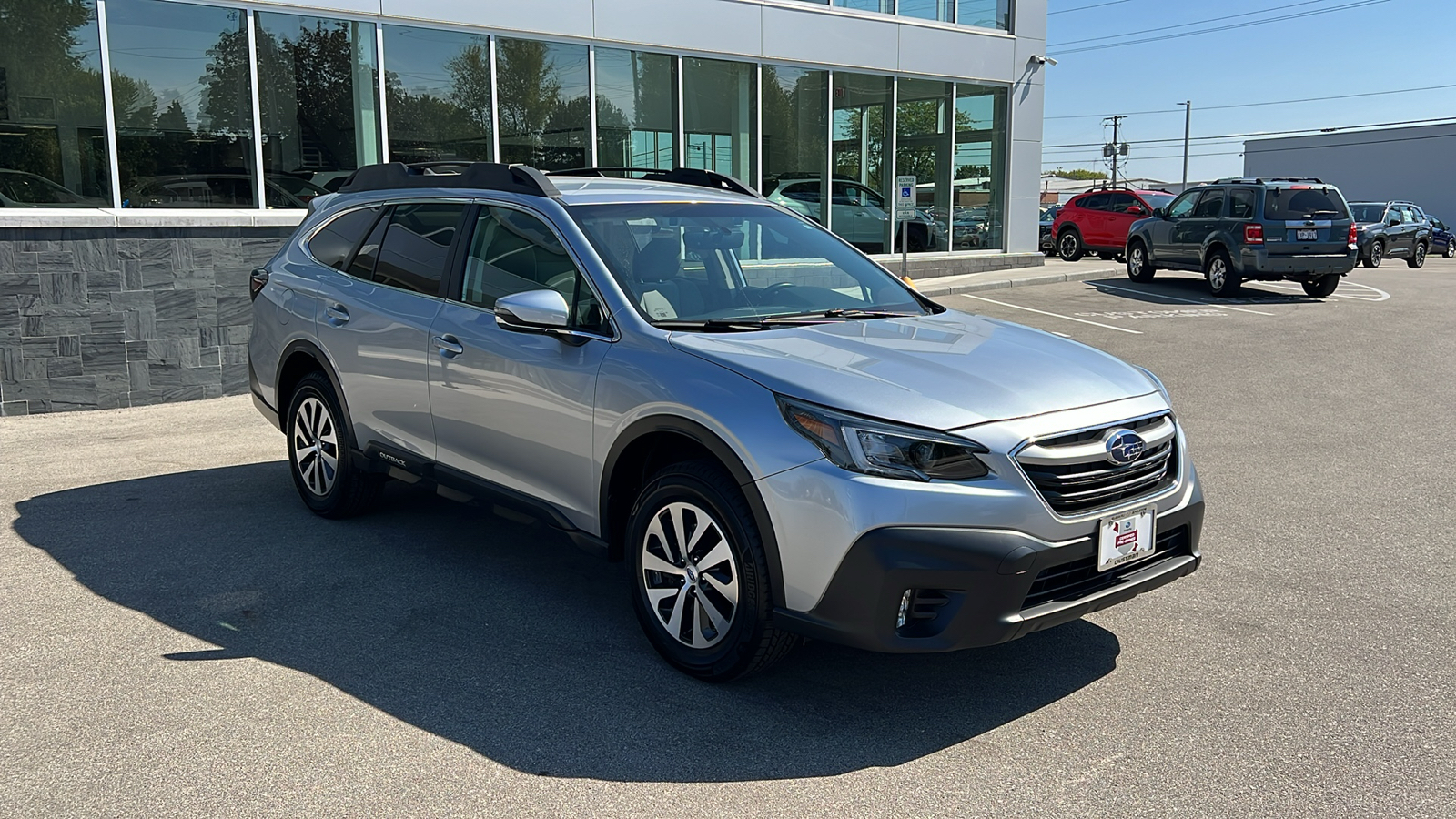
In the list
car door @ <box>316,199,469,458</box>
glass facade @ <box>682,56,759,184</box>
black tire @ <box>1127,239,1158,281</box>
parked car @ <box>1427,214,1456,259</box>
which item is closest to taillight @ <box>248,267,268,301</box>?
car door @ <box>316,199,469,458</box>

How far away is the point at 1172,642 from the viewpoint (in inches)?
181

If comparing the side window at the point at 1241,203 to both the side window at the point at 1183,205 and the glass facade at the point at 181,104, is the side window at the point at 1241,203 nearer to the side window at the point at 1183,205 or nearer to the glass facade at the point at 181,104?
the side window at the point at 1183,205

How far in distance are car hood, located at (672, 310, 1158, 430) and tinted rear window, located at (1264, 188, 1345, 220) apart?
16095mm

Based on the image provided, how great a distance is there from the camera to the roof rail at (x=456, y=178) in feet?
17.0

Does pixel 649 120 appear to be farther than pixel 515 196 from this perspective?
Yes

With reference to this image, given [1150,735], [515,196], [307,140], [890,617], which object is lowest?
[1150,735]

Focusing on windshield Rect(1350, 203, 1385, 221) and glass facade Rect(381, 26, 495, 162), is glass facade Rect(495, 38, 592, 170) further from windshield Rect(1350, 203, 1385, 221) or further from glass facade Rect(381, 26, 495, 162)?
windshield Rect(1350, 203, 1385, 221)

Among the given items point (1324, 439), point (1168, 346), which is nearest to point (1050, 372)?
point (1324, 439)

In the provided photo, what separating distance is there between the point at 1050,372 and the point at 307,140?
11.1m

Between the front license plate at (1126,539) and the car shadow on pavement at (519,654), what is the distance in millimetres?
557

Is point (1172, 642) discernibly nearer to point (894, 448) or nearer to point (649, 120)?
point (894, 448)

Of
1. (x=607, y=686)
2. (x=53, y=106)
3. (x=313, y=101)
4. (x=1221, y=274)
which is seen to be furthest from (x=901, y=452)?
(x=1221, y=274)

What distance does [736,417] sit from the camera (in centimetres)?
391

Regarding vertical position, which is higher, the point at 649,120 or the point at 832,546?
the point at 649,120
